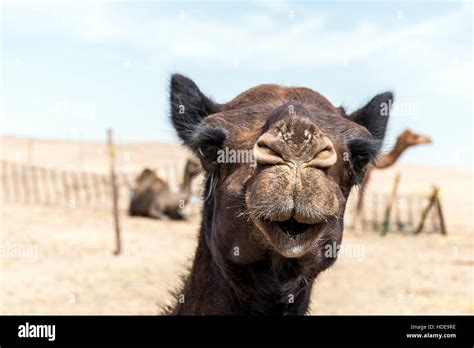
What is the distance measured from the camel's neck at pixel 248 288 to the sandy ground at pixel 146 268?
0.87m

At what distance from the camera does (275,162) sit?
361cm

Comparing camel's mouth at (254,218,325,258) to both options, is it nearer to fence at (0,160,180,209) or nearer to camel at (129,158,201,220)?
camel at (129,158,201,220)

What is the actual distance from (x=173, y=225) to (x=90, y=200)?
245 inches

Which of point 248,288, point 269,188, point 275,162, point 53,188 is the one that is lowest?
point 53,188

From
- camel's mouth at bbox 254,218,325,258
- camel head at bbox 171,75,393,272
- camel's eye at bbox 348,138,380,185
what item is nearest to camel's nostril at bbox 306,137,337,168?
camel head at bbox 171,75,393,272

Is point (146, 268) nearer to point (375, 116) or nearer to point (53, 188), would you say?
point (375, 116)

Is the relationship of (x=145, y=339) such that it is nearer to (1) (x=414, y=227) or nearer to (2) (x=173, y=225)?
(2) (x=173, y=225)

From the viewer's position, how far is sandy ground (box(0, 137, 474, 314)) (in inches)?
581

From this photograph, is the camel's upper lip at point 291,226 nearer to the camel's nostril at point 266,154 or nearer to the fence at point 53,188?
the camel's nostril at point 266,154

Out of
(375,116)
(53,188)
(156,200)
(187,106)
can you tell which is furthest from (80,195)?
(375,116)

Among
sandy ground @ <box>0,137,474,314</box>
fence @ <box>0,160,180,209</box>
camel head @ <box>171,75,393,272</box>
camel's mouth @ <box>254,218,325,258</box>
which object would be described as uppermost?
camel head @ <box>171,75,393,272</box>

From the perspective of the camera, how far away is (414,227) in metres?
30.6

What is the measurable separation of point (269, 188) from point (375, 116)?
1.96 m

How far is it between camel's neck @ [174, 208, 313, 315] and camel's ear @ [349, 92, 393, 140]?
1.34 m
